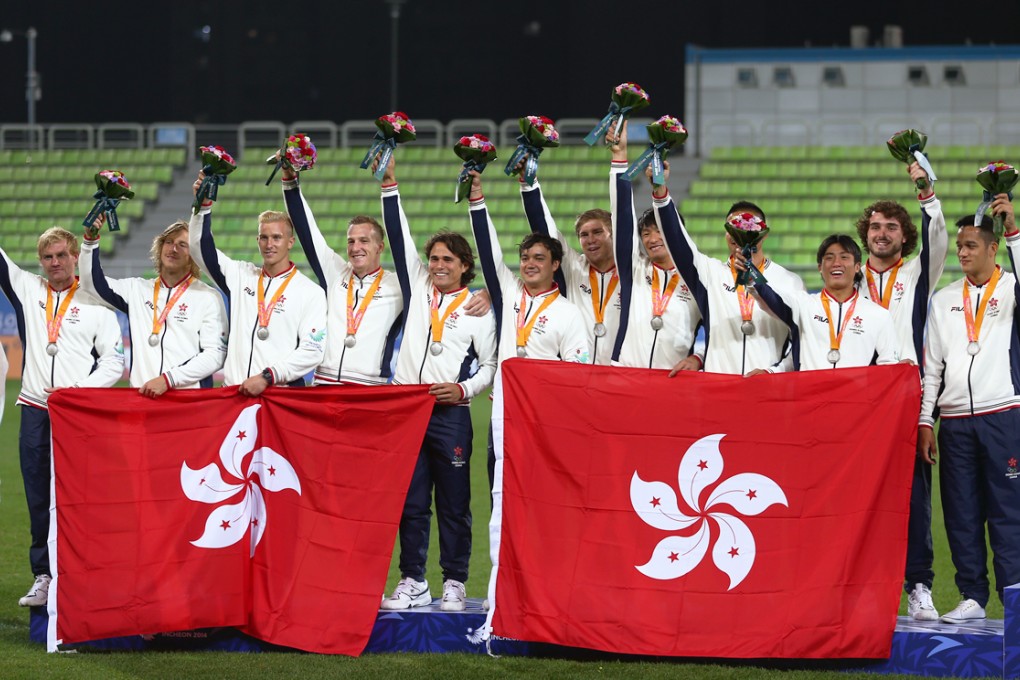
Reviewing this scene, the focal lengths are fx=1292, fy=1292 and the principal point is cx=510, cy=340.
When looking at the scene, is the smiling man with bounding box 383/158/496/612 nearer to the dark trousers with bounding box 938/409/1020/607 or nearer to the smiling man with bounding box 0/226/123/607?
the smiling man with bounding box 0/226/123/607

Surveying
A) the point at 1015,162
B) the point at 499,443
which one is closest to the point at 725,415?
the point at 499,443

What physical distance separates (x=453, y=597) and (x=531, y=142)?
1800 millimetres

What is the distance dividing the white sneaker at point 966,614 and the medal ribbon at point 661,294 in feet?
5.15

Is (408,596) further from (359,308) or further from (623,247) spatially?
(623,247)

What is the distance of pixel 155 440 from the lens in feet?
16.3

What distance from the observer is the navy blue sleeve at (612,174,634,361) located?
16.7 ft

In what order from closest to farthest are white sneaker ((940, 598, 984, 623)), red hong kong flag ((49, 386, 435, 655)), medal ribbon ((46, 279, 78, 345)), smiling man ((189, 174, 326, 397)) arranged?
1. white sneaker ((940, 598, 984, 623))
2. red hong kong flag ((49, 386, 435, 655))
3. smiling man ((189, 174, 326, 397))
4. medal ribbon ((46, 279, 78, 345))

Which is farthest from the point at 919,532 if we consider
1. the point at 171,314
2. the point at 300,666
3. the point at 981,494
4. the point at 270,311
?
the point at 171,314

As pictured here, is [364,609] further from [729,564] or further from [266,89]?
[266,89]

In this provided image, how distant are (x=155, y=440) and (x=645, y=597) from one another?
196 cm

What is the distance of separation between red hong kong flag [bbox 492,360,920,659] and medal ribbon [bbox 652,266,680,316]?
499mm

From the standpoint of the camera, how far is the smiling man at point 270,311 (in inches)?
204

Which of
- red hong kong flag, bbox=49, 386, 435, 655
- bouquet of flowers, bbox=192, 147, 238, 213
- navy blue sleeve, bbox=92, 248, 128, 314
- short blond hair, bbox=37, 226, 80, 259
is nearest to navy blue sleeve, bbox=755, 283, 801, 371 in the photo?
red hong kong flag, bbox=49, 386, 435, 655

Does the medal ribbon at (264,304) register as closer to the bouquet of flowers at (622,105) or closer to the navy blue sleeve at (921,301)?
the bouquet of flowers at (622,105)
